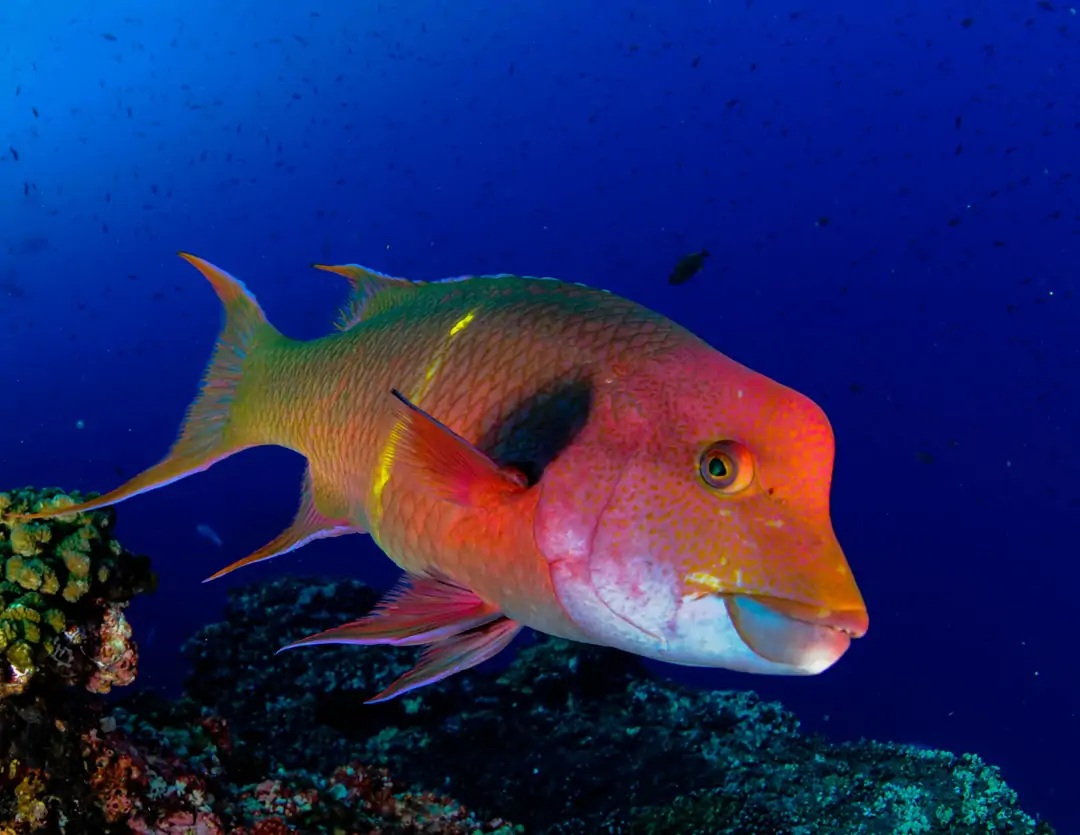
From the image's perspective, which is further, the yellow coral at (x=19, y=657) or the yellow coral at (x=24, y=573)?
the yellow coral at (x=24, y=573)

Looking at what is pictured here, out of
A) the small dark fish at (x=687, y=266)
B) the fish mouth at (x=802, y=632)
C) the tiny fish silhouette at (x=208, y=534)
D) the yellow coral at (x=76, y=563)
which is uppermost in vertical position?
the small dark fish at (x=687, y=266)

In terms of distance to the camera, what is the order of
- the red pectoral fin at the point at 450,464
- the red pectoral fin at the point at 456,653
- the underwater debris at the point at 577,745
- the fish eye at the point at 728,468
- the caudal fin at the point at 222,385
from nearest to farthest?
1. the fish eye at the point at 728,468
2. the red pectoral fin at the point at 450,464
3. the red pectoral fin at the point at 456,653
4. the caudal fin at the point at 222,385
5. the underwater debris at the point at 577,745

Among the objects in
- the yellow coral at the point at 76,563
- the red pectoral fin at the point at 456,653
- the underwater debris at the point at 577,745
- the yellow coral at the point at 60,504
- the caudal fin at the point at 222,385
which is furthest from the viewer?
the underwater debris at the point at 577,745

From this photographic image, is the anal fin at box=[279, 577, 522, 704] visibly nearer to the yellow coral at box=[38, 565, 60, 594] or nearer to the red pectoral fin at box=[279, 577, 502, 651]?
the red pectoral fin at box=[279, 577, 502, 651]

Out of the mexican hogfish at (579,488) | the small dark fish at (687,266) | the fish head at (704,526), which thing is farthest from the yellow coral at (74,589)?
the small dark fish at (687,266)

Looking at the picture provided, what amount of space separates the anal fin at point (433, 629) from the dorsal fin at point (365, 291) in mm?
1253

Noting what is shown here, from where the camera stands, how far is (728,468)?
1.57 metres

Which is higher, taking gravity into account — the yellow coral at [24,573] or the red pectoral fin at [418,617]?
the red pectoral fin at [418,617]

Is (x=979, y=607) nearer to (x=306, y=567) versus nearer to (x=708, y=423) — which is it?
(x=306, y=567)

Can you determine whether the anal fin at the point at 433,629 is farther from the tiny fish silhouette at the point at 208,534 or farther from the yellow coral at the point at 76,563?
the tiny fish silhouette at the point at 208,534

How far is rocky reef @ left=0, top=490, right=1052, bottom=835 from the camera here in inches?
88.6

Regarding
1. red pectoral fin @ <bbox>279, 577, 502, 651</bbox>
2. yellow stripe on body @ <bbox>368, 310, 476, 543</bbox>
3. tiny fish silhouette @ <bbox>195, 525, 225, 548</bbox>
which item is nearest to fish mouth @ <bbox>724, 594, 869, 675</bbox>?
red pectoral fin @ <bbox>279, 577, 502, 651</bbox>

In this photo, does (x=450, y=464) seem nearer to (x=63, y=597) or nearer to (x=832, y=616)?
(x=832, y=616)

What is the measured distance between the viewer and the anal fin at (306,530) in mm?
2464
